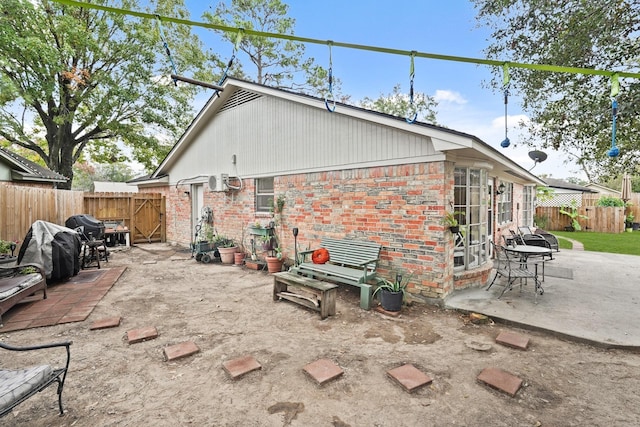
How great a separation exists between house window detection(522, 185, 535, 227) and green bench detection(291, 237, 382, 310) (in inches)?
391

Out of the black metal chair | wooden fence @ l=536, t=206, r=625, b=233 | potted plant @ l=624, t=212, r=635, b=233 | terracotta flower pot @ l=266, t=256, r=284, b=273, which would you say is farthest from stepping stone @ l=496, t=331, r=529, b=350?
potted plant @ l=624, t=212, r=635, b=233

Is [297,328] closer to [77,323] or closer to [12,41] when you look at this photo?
[77,323]

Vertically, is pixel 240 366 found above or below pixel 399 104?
below

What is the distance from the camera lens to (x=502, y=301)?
16.1ft

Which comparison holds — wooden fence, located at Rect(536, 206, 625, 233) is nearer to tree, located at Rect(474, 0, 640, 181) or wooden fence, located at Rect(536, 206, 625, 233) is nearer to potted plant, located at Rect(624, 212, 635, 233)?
potted plant, located at Rect(624, 212, 635, 233)

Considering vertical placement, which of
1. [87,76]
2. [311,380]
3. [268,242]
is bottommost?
[311,380]

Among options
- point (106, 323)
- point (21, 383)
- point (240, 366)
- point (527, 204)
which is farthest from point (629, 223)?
point (21, 383)

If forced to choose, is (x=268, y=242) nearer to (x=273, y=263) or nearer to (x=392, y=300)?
(x=273, y=263)

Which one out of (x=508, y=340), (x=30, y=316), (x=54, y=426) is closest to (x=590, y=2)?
(x=508, y=340)

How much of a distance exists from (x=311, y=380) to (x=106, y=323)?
3.16m

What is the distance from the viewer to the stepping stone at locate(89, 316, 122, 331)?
405cm

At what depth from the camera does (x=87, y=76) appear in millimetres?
14305

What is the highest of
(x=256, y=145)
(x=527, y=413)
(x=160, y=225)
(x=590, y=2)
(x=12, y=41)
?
(x=12, y=41)

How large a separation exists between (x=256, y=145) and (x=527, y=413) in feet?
25.4
